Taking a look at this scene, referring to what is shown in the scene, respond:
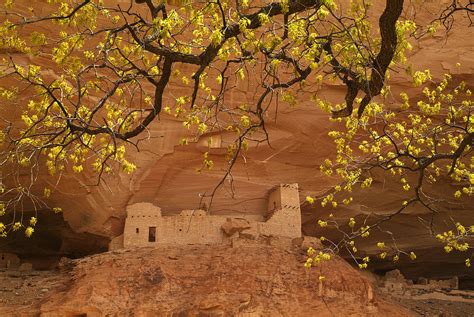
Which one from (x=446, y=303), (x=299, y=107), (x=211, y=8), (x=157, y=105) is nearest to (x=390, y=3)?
(x=211, y=8)

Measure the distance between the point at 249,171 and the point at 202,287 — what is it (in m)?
3.72

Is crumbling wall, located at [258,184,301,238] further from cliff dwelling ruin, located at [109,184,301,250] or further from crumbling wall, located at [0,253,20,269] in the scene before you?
crumbling wall, located at [0,253,20,269]

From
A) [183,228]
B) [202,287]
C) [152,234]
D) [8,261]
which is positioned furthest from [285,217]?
[8,261]

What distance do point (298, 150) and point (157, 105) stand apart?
852 centimetres

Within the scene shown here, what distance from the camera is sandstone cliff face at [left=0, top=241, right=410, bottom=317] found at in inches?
493

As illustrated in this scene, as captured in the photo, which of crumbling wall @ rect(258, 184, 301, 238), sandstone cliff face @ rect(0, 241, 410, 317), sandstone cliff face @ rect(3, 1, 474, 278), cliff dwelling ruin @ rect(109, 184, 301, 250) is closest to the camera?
sandstone cliff face @ rect(0, 241, 410, 317)

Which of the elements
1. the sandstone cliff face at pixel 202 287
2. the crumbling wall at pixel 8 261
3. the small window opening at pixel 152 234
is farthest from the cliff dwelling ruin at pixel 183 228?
the crumbling wall at pixel 8 261

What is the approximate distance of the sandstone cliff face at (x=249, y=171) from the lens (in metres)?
14.4

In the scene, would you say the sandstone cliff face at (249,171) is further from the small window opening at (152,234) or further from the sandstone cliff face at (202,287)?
the sandstone cliff face at (202,287)

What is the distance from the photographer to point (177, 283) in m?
13.2

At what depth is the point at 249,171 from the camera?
1602 cm

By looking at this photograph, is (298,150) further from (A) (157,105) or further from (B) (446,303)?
(A) (157,105)

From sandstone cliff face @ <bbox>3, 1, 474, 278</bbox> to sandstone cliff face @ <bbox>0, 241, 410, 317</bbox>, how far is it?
1776 mm

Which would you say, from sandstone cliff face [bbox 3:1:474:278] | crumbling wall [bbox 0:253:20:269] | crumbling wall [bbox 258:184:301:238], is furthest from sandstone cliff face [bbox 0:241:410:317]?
crumbling wall [bbox 0:253:20:269]
